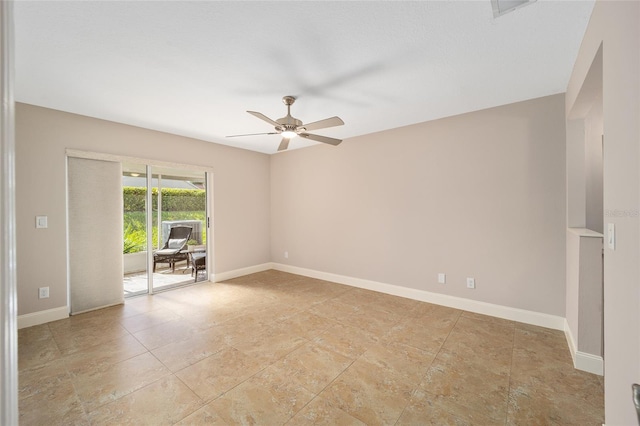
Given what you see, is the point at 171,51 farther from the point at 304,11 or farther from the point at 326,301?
the point at 326,301

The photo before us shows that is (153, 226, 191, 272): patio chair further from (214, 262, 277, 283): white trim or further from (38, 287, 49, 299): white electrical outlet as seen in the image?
(38, 287, 49, 299): white electrical outlet

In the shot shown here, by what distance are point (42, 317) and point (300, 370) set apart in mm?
3224

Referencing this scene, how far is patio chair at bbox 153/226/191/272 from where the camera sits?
4.45 meters

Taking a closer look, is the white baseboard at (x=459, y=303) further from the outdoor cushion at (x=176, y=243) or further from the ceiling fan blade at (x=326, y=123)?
→ the ceiling fan blade at (x=326, y=123)

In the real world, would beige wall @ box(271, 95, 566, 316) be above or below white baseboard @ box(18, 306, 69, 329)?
above

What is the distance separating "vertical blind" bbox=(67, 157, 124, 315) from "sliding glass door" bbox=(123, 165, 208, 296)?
24cm

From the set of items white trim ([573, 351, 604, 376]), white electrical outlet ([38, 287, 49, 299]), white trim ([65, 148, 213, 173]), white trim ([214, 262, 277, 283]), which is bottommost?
white trim ([573, 351, 604, 376])

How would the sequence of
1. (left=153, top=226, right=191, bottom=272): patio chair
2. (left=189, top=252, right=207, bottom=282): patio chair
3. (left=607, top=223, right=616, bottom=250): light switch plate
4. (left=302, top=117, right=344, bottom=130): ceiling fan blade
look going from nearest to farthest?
(left=607, top=223, right=616, bottom=250): light switch plate < (left=302, top=117, right=344, bottom=130): ceiling fan blade < (left=153, top=226, right=191, bottom=272): patio chair < (left=189, top=252, right=207, bottom=282): patio chair

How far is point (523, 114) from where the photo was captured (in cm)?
305

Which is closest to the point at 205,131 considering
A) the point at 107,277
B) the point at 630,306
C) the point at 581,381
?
the point at 107,277

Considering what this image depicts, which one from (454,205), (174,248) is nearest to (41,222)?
(174,248)

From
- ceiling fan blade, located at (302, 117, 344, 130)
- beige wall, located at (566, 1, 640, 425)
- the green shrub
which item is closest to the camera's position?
beige wall, located at (566, 1, 640, 425)

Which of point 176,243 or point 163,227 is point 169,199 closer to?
point 163,227

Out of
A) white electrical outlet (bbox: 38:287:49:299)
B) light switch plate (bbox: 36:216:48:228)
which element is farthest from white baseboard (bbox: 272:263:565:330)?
light switch plate (bbox: 36:216:48:228)
